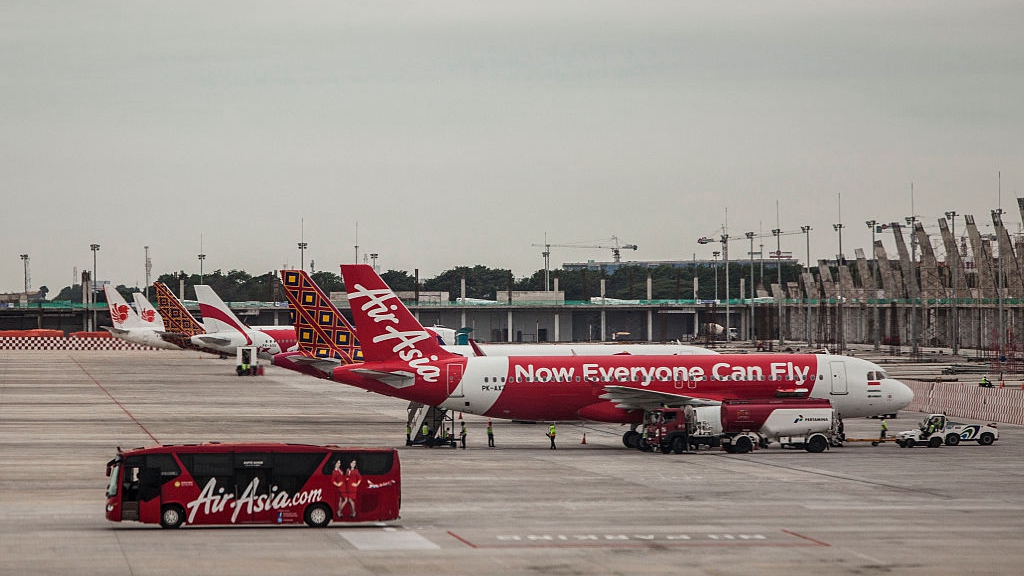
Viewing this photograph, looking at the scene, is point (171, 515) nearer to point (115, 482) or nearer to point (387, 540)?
point (115, 482)

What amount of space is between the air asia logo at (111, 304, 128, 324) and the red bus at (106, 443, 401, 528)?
140512mm

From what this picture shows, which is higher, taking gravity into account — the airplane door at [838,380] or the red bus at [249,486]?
the airplane door at [838,380]

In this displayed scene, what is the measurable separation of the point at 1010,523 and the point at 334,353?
167 ft

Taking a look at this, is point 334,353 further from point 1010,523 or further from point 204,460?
point 1010,523

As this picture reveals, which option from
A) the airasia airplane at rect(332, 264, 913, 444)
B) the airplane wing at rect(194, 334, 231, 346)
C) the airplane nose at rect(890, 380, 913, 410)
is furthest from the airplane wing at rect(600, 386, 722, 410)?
the airplane wing at rect(194, 334, 231, 346)

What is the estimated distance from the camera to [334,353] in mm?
80000

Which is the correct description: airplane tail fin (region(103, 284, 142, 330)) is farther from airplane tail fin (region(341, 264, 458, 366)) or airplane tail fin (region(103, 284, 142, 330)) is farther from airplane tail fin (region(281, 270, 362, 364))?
airplane tail fin (region(341, 264, 458, 366))

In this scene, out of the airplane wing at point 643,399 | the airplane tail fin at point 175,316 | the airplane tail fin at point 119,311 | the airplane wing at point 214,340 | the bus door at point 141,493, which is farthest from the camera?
the airplane tail fin at point 119,311

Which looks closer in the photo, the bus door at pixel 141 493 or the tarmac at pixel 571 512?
the tarmac at pixel 571 512

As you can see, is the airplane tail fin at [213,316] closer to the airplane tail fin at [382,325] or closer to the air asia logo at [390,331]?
the airplane tail fin at [382,325]

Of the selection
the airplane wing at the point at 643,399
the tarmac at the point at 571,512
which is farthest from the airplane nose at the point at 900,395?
the airplane wing at the point at 643,399

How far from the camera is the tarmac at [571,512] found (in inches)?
1149

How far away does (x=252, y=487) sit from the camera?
3419 cm

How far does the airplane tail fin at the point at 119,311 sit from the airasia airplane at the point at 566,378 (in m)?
115
